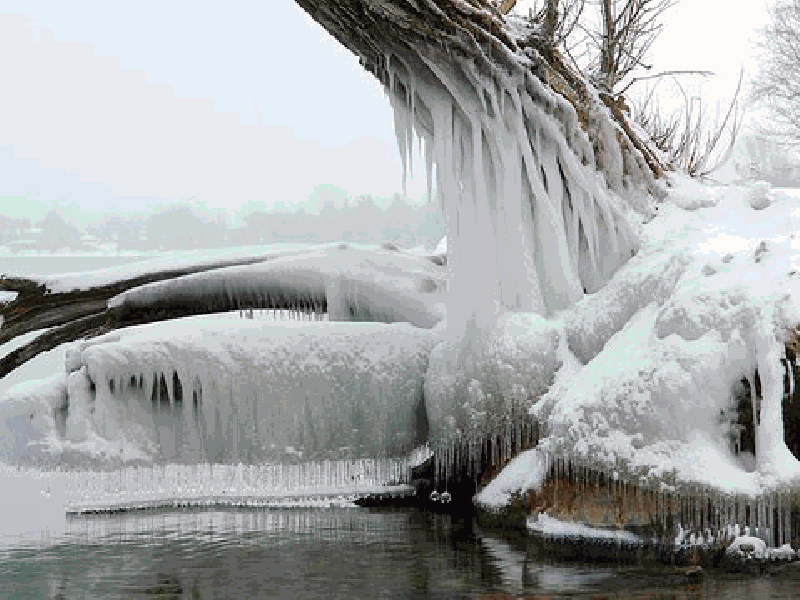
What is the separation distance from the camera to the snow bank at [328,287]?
47.8ft

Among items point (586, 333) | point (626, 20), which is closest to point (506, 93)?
point (586, 333)

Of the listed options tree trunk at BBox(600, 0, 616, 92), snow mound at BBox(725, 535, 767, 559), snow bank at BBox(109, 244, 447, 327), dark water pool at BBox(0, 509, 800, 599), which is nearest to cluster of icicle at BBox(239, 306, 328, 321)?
snow bank at BBox(109, 244, 447, 327)

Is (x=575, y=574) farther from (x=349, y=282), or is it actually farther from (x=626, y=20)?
(x=626, y=20)

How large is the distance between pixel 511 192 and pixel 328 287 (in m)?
2.78

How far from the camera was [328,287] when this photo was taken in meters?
14.7

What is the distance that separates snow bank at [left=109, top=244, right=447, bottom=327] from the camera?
14.6 metres

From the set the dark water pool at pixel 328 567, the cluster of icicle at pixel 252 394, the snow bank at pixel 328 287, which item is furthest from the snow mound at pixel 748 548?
the snow bank at pixel 328 287

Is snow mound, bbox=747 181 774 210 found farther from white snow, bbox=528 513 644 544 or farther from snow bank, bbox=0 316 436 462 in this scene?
white snow, bbox=528 513 644 544

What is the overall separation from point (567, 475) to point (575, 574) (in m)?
1.72

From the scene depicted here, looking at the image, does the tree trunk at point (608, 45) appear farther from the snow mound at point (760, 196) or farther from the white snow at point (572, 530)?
the white snow at point (572, 530)

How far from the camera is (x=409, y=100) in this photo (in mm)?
13164

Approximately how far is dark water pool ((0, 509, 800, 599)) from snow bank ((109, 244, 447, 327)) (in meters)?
2.41

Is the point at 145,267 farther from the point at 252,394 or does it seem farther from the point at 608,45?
the point at 608,45

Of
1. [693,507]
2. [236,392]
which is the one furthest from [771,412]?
[236,392]
